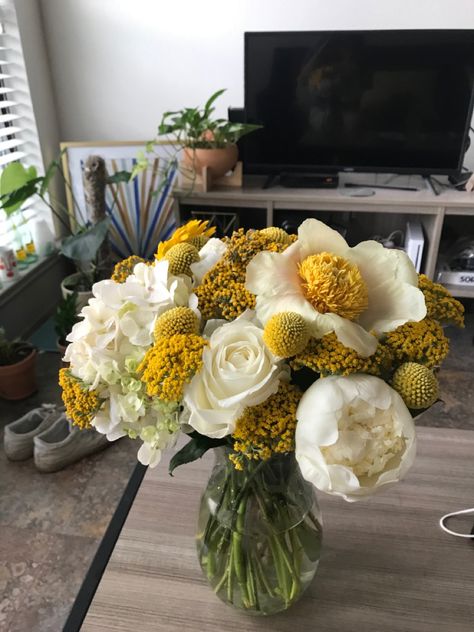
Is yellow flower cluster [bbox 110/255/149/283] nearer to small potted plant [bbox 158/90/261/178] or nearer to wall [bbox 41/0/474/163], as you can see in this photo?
small potted plant [bbox 158/90/261/178]

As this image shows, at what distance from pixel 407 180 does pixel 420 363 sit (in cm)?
207

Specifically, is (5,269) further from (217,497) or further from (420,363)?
(420,363)

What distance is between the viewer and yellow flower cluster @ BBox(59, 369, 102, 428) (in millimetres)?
530

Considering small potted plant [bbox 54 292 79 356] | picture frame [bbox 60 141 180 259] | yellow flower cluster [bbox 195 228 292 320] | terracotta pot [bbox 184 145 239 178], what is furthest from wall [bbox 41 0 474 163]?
yellow flower cluster [bbox 195 228 292 320]

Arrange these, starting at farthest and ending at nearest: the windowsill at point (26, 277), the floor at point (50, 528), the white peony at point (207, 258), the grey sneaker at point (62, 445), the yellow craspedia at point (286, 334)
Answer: the windowsill at point (26, 277), the grey sneaker at point (62, 445), the floor at point (50, 528), the white peony at point (207, 258), the yellow craspedia at point (286, 334)

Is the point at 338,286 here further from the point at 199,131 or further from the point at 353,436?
the point at 199,131

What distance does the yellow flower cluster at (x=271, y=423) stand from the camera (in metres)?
0.50

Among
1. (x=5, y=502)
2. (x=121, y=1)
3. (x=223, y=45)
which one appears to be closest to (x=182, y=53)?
(x=223, y=45)

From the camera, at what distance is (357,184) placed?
2.37 meters

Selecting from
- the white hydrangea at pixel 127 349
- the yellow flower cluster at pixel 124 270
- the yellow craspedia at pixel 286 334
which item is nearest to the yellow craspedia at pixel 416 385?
the yellow craspedia at pixel 286 334

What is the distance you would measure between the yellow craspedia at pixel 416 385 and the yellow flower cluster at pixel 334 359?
0.07ft

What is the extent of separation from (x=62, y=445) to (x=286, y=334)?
1390mm

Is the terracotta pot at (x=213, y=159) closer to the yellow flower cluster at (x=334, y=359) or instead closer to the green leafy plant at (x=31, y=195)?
the green leafy plant at (x=31, y=195)

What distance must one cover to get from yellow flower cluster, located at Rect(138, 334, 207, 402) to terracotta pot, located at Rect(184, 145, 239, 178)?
181 centimetres
